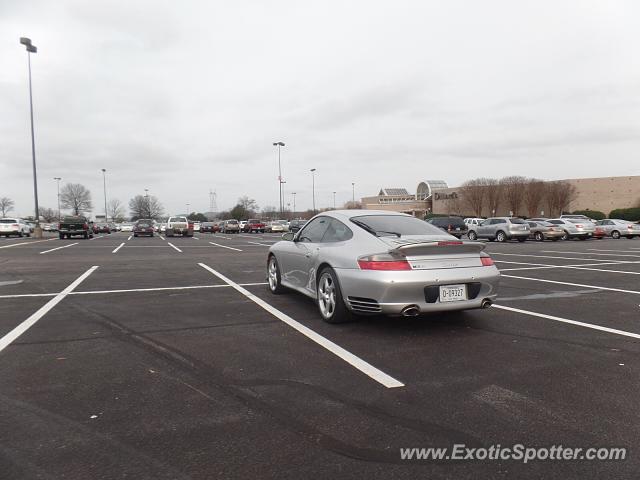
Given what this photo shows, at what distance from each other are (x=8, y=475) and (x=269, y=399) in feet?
5.36

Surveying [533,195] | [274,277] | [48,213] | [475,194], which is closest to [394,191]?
[475,194]

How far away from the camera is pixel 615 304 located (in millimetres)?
6879

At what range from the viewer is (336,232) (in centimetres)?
603

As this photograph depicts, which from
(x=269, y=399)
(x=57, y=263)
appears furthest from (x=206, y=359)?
(x=57, y=263)

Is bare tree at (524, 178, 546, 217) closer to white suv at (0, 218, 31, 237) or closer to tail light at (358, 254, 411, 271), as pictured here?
white suv at (0, 218, 31, 237)

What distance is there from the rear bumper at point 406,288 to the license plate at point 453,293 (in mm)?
42

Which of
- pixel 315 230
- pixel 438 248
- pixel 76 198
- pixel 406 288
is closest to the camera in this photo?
pixel 406 288

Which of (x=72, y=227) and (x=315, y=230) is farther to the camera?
(x=72, y=227)

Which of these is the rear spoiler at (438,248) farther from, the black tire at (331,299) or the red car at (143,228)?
the red car at (143,228)

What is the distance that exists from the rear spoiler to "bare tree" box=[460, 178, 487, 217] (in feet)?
250

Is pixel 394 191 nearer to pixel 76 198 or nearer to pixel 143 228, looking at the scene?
pixel 76 198

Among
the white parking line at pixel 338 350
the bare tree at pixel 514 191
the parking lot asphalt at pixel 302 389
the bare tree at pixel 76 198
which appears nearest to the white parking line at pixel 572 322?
the parking lot asphalt at pixel 302 389

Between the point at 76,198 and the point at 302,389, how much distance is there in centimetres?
12756

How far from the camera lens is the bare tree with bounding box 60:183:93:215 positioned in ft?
366
